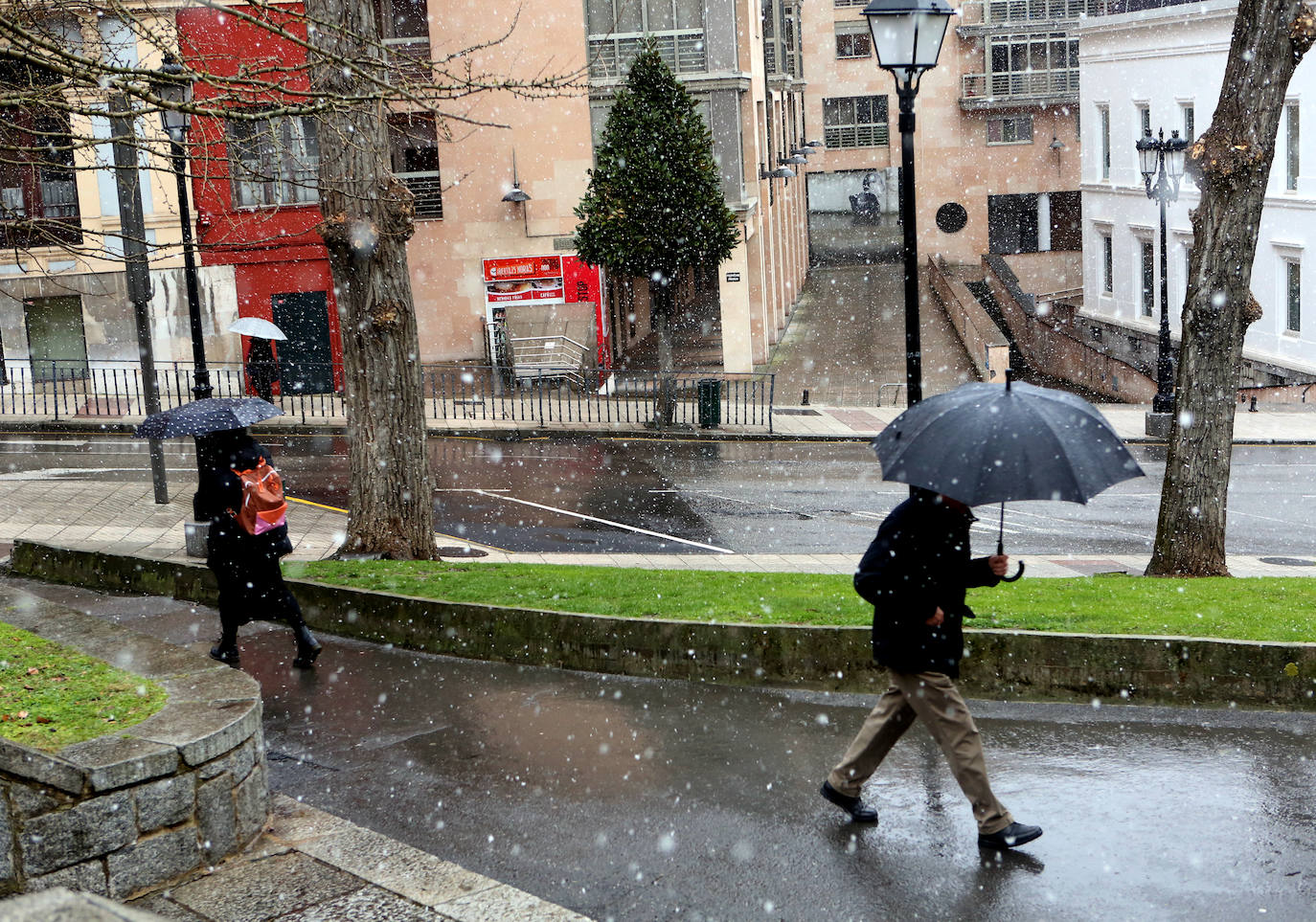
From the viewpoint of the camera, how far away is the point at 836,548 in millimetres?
15734

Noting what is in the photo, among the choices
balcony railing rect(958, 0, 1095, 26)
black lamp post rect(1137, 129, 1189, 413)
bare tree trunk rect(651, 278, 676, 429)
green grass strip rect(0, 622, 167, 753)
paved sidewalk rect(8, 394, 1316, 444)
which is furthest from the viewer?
balcony railing rect(958, 0, 1095, 26)

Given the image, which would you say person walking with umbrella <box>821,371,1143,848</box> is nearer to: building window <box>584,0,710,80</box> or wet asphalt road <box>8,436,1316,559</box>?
wet asphalt road <box>8,436,1316,559</box>

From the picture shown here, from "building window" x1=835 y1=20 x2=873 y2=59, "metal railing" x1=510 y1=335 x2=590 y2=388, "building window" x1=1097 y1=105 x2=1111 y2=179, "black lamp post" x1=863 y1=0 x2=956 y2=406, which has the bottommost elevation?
"metal railing" x1=510 y1=335 x2=590 y2=388

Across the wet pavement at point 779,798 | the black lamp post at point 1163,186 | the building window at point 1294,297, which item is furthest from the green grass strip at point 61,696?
the building window at point 1294,297

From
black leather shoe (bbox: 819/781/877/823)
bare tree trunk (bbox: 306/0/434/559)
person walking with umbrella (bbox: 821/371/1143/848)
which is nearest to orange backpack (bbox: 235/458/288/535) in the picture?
bare tree trunk (bbox: 306/0/434/559)

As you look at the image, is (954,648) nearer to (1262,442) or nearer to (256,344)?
(1262,442)

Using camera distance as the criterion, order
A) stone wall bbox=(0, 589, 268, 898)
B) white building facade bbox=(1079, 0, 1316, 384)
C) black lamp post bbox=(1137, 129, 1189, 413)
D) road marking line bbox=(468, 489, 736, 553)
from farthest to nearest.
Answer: white building facade bbox=(1079, 0, 1316, 384) < black lamp post bbox=(1137, 129, 1189, 413) < road marking line bbox=(468, 489, 736, 553) < stone wall bbox=(0, 589, 268, 898)

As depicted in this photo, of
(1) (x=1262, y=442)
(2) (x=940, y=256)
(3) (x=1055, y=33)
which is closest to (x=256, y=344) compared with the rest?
(1) (x=1262, y=442)

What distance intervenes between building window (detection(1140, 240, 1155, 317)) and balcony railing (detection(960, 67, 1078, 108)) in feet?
52.7

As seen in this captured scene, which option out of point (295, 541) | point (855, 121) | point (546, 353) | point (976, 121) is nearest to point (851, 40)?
point (855, 121)

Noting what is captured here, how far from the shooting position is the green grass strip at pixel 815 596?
8734 mm

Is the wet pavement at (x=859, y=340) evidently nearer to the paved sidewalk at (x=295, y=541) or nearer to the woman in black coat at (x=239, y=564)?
the paved sidewalk at (x=295, y=541)

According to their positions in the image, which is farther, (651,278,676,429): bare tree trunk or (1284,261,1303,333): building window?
(1284,261,1303,333): building window

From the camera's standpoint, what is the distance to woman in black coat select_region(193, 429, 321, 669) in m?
9.10
